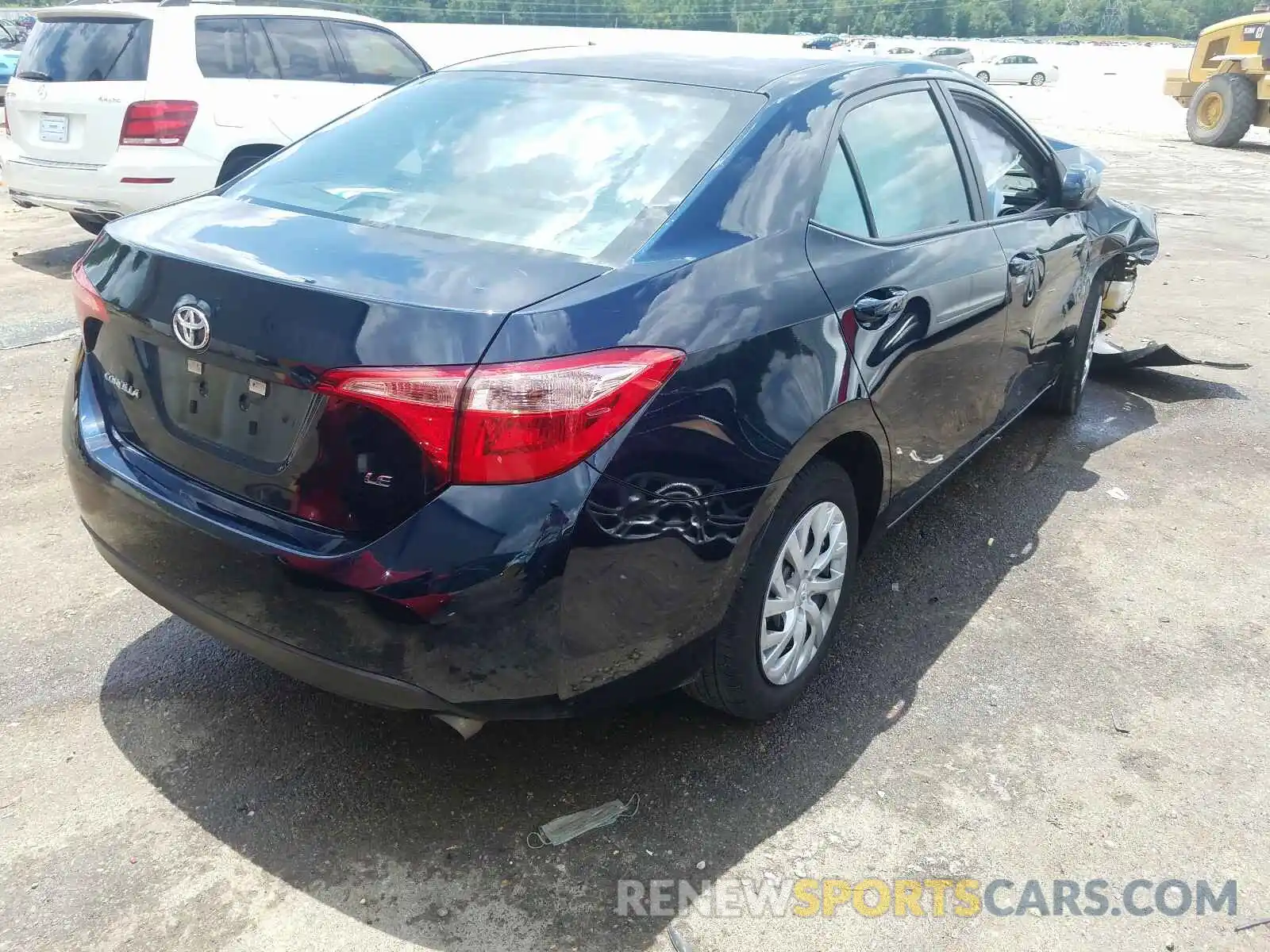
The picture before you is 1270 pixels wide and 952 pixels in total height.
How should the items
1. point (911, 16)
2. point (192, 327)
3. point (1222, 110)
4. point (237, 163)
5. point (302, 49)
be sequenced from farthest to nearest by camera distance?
point (911, 16)
point (1222, 110)
point (302, 49)
point (237, 163)
point (192, 327)

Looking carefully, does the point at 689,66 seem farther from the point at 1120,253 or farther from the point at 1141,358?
the point at 1141,358

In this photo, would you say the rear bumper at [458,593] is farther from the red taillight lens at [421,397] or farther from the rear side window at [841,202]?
the rear side window at [841,202]

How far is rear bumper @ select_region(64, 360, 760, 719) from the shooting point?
6.58 ft

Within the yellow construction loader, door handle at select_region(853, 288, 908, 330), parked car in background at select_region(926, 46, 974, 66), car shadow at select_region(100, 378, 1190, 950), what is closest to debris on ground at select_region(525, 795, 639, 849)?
car shadow at select_region(100, 378, 1190, 950)

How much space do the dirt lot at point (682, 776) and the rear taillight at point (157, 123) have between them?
361 centimetres

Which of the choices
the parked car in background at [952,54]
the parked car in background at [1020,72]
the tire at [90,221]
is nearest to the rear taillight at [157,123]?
the tire at [90,221]

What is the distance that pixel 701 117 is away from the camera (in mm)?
2719

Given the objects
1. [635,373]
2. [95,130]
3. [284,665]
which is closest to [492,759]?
[284,665]

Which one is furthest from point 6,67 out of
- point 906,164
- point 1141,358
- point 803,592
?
point 803,592

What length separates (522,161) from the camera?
8.82 ft

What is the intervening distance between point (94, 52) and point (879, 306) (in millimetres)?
6371

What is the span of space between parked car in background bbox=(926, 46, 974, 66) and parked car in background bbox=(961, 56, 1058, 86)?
1126mm

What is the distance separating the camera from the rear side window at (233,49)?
7.07 metres

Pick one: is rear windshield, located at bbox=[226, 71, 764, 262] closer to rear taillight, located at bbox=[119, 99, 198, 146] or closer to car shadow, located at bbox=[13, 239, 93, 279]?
rear taillight, located at bbox=[119, 99, 198, 146]
